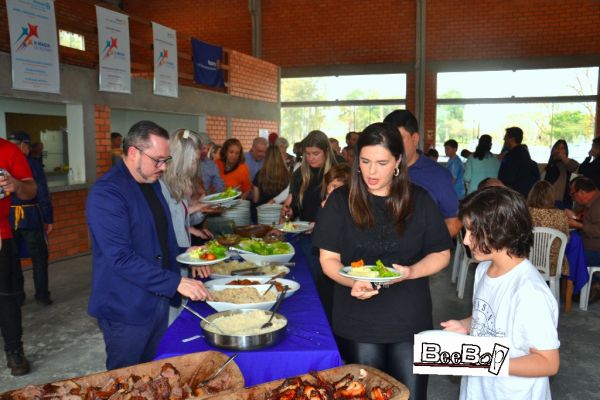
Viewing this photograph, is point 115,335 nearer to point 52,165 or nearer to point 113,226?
point 113,226

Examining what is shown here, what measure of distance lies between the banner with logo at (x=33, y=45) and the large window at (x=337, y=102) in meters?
7.31

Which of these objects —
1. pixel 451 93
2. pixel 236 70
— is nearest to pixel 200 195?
pixel 236 70

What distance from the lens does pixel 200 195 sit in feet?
14.1

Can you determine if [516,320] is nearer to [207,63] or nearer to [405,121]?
[405,121]

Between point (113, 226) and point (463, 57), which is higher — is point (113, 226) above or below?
below

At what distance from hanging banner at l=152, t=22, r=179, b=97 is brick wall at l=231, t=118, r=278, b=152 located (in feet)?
7.93

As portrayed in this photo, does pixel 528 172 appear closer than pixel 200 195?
No

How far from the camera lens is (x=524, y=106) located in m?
11.7

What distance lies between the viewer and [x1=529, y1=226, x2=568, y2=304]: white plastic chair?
16.5 feet

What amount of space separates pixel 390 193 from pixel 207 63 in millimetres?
8039

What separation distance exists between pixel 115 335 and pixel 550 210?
4331mm

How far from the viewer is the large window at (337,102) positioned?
12.3 m

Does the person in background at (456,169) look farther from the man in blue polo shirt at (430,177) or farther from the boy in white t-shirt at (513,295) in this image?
the boy in white t-shirt at (513,295)

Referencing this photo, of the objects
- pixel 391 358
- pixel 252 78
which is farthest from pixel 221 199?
pixel 252 78
